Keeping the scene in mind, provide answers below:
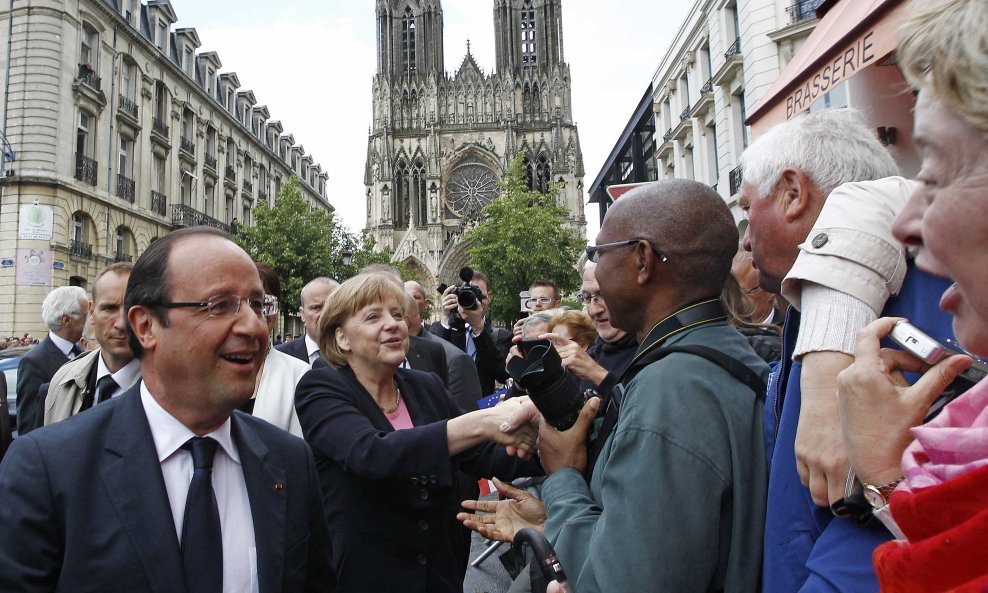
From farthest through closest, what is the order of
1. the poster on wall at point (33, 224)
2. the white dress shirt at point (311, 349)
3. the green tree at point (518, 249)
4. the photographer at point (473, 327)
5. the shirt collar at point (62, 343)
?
1. the green tree at point (518, 249)
2. the poster on wall at point (33, 224)
3. the photographer at point (473, 327)
4. the shirt collar at point (62, 343)
5. the white dress shirt at point (311, 349)

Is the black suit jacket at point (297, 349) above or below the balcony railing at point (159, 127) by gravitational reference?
below

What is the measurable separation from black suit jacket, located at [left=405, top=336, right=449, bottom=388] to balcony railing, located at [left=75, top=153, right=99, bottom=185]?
22.2 m

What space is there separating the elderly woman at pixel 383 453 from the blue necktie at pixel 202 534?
0.74m

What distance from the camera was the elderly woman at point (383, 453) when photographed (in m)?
2.57

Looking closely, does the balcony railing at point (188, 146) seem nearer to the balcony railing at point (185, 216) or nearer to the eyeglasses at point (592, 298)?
the balcony railing at point (185, 216)

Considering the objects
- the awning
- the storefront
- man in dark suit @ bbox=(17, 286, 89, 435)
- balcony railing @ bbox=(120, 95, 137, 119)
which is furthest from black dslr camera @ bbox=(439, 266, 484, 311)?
balcony railing @ bbox=(120, 95, 137, 119)

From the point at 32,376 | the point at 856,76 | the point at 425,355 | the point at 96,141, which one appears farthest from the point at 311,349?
the point at 96,141

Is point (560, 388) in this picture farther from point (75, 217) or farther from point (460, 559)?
point (75, 217)

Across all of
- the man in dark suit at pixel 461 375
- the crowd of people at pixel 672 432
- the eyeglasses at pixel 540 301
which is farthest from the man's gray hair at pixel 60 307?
the eyeglasses at pixel 540 301

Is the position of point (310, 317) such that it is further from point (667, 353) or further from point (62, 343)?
point (667, 353)

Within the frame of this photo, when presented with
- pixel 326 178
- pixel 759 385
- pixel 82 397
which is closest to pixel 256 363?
pixel 759 385

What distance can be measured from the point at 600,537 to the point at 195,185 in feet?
110

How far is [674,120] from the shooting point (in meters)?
23.8

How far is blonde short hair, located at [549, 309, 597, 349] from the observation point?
492 cm
